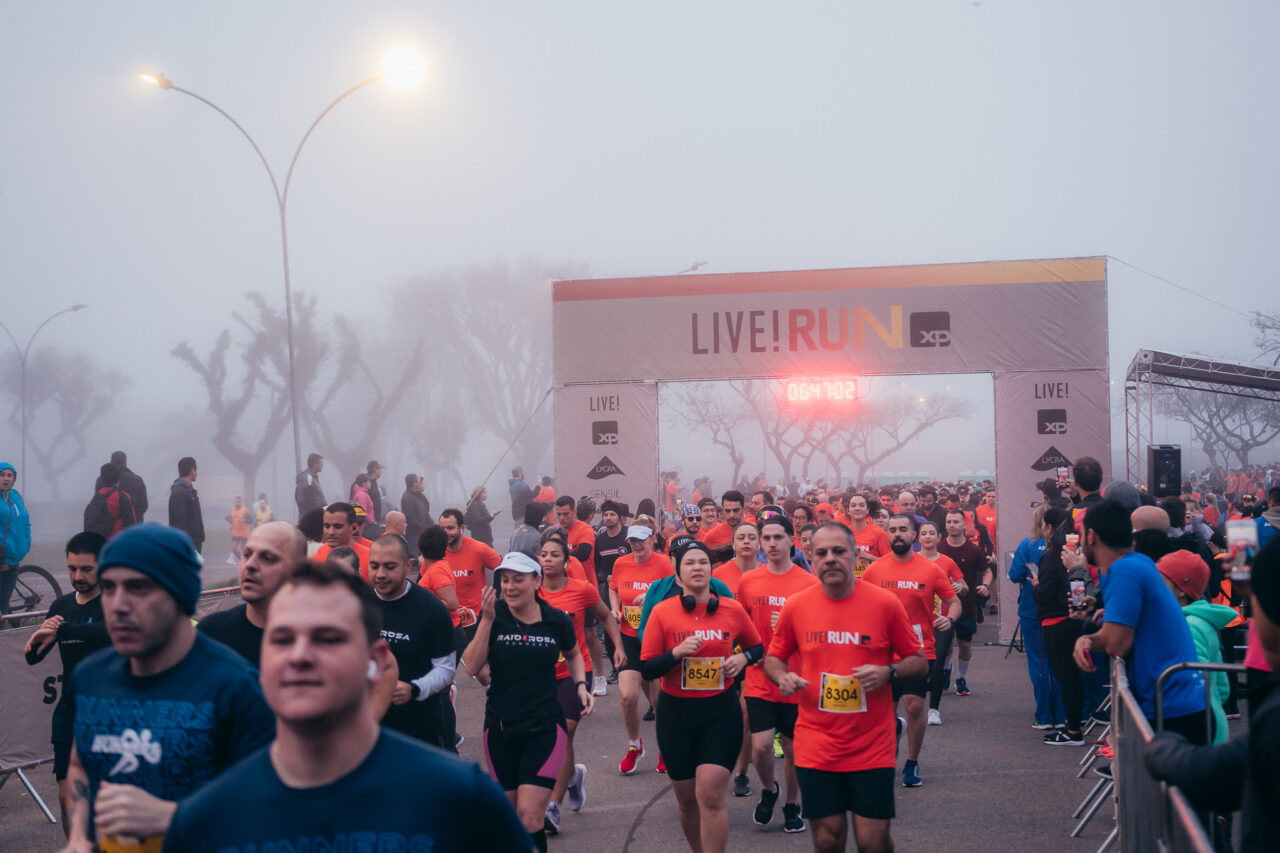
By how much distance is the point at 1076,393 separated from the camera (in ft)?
51.0

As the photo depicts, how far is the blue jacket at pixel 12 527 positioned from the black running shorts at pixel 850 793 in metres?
10.3

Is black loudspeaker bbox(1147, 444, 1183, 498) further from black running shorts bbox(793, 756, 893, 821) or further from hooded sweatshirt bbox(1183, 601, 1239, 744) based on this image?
black running shorts bbox(793, 756, 893, 821)

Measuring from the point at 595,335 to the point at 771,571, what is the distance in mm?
9425

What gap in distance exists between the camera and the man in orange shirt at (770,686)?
7.85 m

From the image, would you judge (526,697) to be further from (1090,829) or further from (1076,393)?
(1076,393)

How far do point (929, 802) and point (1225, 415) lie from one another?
240 feet

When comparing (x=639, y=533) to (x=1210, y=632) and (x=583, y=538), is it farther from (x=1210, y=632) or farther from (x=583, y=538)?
(x=1210, y=632)

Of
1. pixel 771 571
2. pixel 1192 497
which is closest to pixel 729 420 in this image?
pixel 1192 497

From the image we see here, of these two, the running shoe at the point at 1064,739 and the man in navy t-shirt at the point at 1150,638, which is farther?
the running shoe at the point at 1064,739

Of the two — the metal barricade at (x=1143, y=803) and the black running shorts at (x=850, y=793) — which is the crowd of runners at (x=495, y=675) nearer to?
the black running shorts at (x=850, y=793)

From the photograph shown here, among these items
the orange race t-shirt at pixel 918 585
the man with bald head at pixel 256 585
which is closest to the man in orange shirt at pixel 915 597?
the orange race t-shirt at pixel 918 585

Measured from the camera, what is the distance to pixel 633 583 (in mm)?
10508

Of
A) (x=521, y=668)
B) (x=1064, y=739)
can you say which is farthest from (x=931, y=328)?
(x=521, y=668)

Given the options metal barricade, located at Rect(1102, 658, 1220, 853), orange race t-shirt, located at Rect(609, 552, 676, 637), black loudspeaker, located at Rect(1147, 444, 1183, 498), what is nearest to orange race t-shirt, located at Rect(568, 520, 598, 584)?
orange race t-shirt, located at Rect(609, 552, 676, 637)
